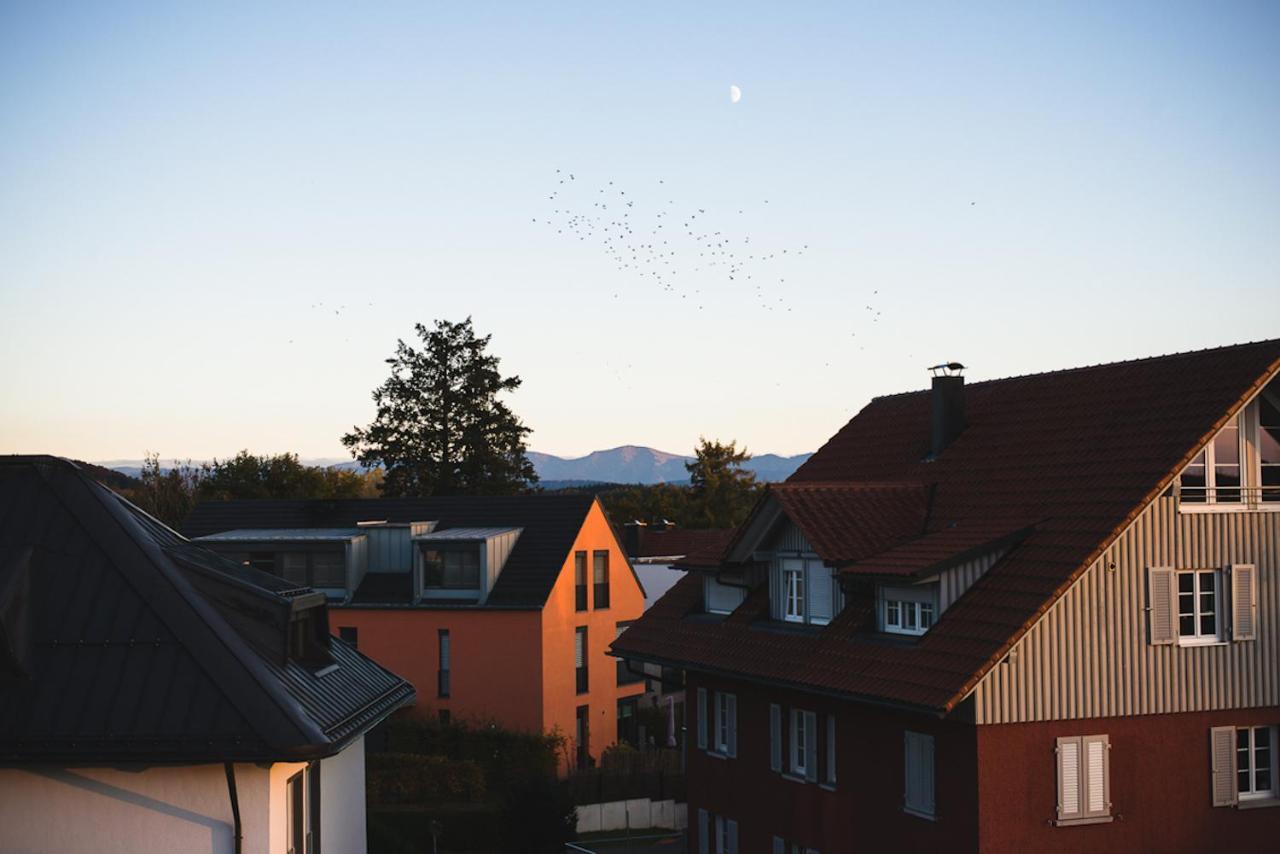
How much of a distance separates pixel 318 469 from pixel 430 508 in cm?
3764

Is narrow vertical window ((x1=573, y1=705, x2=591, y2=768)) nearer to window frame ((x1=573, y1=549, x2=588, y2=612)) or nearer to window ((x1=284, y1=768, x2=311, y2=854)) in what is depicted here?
window frame ((x1=573, y1=549, x2=588, y2=612))

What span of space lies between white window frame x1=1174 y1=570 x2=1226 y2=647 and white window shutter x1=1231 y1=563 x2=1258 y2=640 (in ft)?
0.65

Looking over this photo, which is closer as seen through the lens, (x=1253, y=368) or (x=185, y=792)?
(x=185, y=792)

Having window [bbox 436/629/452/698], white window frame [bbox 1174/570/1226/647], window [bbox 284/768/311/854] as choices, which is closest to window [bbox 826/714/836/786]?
white window frame [bbox 1174/570/1226/647]

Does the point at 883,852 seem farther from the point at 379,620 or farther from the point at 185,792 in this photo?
the point at 379,620

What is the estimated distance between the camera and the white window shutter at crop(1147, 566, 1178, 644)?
22672 millimetres

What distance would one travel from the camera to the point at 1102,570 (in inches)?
883

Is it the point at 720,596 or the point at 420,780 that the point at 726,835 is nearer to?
the point at 720,596

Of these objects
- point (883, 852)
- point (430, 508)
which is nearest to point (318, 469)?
point (430, 508)

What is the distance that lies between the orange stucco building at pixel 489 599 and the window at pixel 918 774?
24.1m

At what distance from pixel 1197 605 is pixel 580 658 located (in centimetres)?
2843

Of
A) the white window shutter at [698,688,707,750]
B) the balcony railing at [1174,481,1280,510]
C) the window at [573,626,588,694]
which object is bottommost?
the window at [573,626,588,694]

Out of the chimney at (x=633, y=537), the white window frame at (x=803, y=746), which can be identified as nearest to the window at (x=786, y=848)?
the white window frame at (x=803, y=746)

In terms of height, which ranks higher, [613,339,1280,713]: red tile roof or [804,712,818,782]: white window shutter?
[613,339,1280,713]: red tile roof
